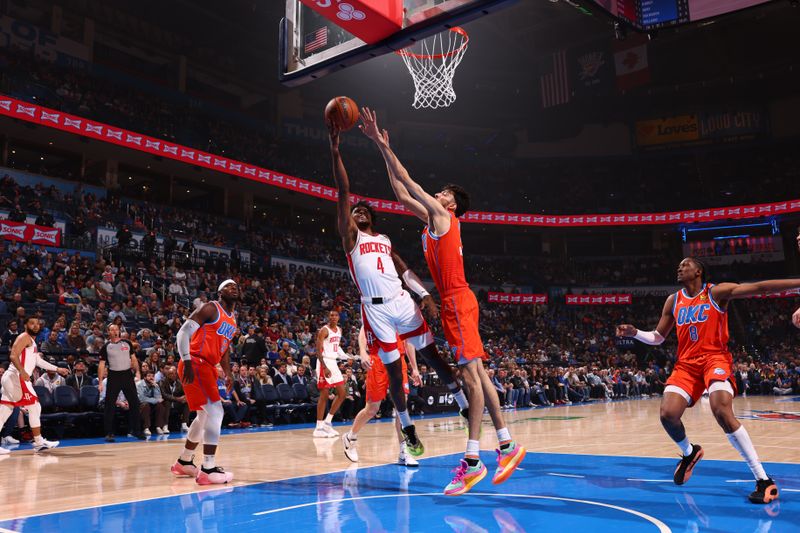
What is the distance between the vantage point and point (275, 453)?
7.62 metres

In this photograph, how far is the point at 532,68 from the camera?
3528 cm

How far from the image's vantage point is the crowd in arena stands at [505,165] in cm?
2328

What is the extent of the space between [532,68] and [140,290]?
25.8 meters

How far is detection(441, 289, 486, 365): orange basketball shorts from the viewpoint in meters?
4.75

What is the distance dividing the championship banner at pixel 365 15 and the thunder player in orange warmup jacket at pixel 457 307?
6.89 ft

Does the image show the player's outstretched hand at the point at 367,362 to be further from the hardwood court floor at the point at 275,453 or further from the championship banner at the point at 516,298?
the championship banner at the point at 516,298

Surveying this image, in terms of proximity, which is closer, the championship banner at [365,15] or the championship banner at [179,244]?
the championship banner at [365,15]

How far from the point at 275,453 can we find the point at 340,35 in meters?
4.84

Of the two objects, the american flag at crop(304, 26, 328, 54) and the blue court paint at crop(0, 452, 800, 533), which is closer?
the blue court paint at crop(0, 452, 800, 533)

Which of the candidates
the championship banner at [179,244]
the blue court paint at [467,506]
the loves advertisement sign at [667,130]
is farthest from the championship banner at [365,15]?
the loves advertisement sign at [667,130]

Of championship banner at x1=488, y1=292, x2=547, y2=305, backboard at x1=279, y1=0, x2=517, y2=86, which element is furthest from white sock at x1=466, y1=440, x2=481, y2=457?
championship banner at x1=488, y1=292, x2=547, y2=305

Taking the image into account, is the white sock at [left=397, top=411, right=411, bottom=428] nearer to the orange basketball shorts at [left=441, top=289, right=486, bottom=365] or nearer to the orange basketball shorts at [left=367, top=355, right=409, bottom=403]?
the orange basketball shorts at [left=441, top=289, right=486, bottom=365]

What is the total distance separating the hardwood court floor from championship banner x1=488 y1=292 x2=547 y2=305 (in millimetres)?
19936

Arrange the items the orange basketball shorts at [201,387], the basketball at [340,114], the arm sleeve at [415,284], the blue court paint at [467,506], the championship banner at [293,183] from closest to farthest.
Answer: the blue court paint at [467,506] < the basketball at [340,114] < the arm sleeve at [415,284] < the orange basketball shorts at [201,387] < the championship banner at [293,183]
